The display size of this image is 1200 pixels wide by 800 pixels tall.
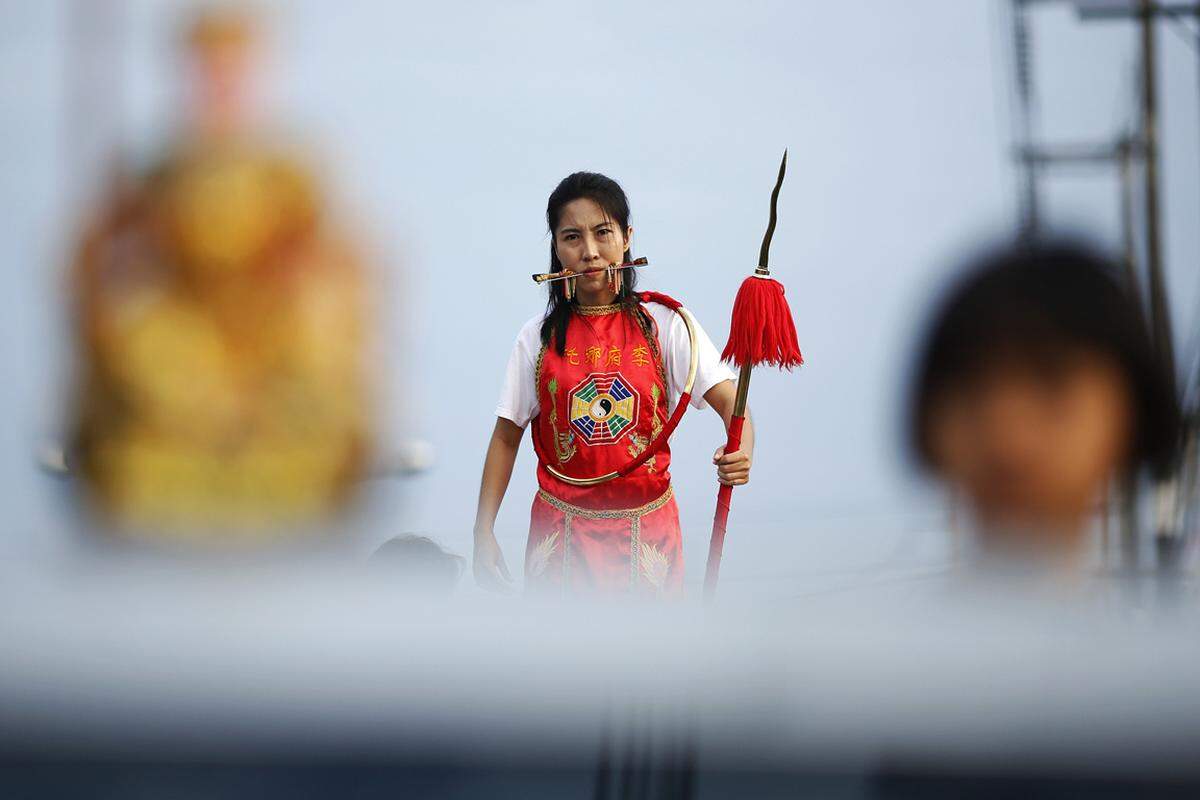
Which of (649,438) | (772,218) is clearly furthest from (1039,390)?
(649,438)

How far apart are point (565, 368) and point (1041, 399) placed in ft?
2.85

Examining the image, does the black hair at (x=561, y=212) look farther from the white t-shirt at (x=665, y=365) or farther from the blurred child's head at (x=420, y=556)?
the blurred child's head at (x=420, y=556)

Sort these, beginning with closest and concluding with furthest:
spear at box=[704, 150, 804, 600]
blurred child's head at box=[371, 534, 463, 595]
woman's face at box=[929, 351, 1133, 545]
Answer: woman's face at box=[929, 351, 1133, 545], blurred child's head at box=[371, 534, 463, 595], spear at box=[704, 150, 804, 600]

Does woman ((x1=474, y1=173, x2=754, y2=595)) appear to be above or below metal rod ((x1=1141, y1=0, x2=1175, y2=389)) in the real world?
below

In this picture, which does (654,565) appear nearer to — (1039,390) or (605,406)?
(605,406)

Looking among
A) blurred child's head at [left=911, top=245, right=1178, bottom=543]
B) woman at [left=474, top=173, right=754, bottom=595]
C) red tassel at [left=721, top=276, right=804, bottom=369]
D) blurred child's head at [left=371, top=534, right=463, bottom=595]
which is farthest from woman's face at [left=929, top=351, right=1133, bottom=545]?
woman at [left=474, top=173, right=754, bottom=595]

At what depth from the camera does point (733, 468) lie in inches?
51.0

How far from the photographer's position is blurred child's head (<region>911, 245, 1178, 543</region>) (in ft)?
1.84

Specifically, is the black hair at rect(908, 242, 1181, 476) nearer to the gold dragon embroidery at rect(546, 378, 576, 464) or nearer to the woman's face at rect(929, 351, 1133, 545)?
the woman's face at rect(929, 351, 1133, 545)

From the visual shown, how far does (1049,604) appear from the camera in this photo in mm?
562

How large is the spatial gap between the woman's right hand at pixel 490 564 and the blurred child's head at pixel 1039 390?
820 millimetres

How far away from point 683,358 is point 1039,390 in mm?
853

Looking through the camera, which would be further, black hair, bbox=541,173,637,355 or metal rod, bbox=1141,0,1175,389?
black hair, bbox=541,173,637,355

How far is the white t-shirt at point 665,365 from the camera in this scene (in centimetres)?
142
